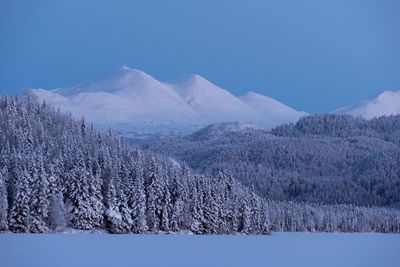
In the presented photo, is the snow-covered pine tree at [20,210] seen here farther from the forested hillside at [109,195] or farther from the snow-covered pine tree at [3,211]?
the snow-covered pine tree at [3,211]

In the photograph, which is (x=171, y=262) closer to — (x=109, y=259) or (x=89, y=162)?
(x=109, y=259)

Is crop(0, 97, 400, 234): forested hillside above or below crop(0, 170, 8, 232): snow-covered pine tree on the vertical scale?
above

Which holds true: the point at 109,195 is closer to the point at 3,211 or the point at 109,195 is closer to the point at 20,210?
the point at 20,210

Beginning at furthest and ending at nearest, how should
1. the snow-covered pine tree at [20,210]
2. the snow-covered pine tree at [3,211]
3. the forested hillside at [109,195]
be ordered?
1. the forested hillside at [109,195]
2. the snow-covered pine tree at [20,210]
3. the snow-covered pine tree at [3,211]

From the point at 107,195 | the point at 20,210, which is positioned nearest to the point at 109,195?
the point at 107,195

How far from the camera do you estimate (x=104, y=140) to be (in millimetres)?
180250

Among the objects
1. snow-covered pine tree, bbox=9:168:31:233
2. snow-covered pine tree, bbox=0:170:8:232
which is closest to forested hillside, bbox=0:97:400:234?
snow-covered pine tree, bbox=9:168:31:233

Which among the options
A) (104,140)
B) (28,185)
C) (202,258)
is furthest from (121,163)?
(202,258)

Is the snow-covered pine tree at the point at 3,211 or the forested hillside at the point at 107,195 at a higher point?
the forested hillside at the point at 107,195

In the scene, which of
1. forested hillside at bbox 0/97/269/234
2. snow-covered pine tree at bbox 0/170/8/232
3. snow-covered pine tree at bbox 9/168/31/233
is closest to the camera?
snow-covered pine tree at bbox 0/170/8/232

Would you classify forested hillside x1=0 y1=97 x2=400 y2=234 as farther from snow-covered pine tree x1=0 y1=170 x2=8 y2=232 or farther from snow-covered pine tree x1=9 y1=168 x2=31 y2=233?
snow-covered pine tree x1=0 y1=170 x2=8 y2=232

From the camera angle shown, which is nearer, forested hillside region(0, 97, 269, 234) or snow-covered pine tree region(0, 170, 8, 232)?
snow-covered pine tree region(0, 170, 8, 232)

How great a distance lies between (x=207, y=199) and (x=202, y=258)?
6814 centimetres

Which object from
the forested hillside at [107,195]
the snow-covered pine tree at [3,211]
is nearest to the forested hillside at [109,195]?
the snow-covered pine tree at [3,211]
